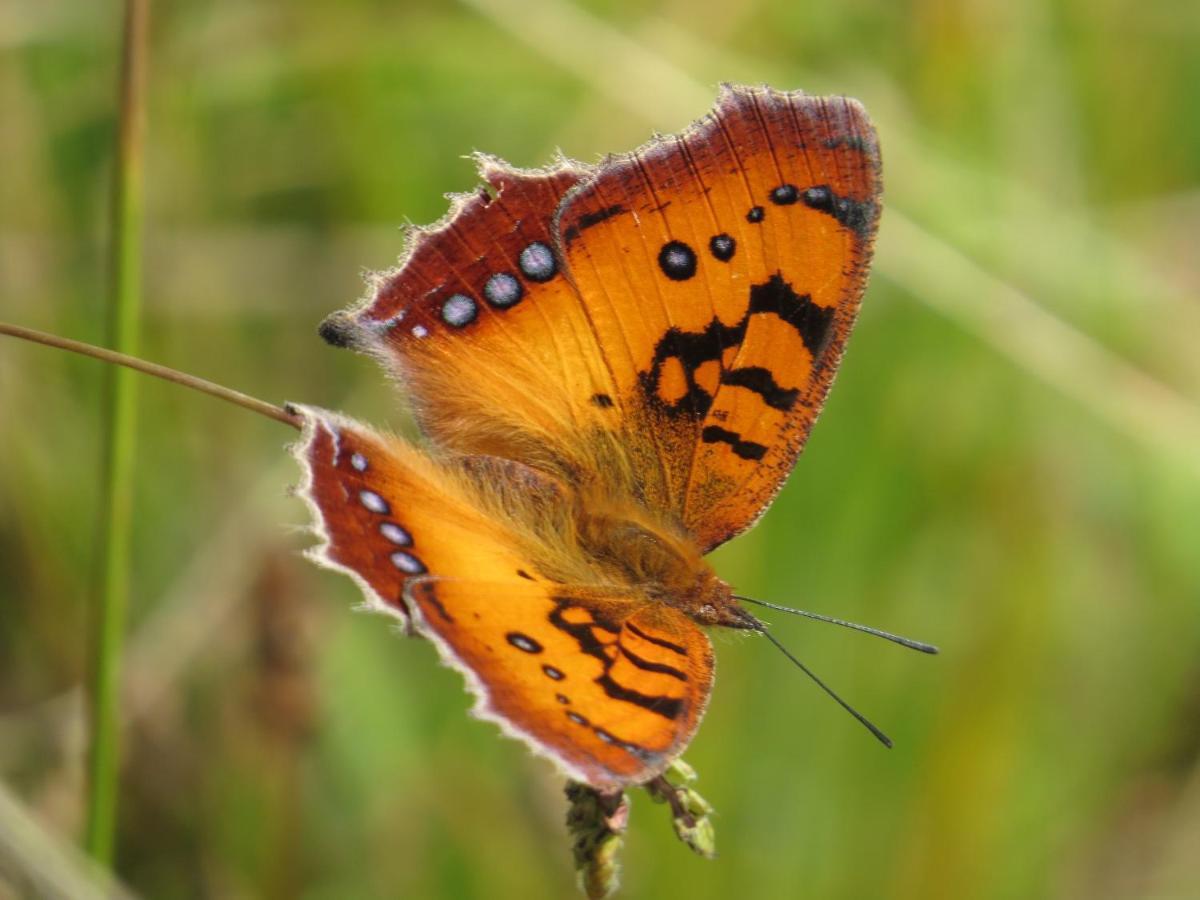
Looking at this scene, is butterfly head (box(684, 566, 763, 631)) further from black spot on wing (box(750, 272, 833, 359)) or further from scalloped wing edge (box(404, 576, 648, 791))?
scalloped wing edge (box(404, 576, 648, 791))

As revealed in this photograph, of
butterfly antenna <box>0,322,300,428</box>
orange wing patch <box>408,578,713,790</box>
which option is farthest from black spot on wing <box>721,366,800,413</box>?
butterfly antenna <box>0,322,300,428</box>

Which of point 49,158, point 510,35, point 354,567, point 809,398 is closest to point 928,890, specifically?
point 809,398

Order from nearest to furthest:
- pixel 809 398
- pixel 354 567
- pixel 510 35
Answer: pixel 354 567 < pixel 809 398 < pixel 510 35

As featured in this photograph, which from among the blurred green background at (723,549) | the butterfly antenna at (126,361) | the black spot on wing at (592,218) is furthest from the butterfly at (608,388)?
the blurred green background at (723,549)

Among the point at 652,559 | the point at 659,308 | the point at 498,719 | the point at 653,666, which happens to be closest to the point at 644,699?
the point at 653,666

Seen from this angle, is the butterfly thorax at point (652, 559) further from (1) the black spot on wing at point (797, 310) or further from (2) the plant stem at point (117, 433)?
(2) the plant stem at point (117, 433)

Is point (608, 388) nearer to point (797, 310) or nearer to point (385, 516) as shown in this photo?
point (797, 310)

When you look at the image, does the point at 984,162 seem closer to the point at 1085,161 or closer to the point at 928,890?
the point at 1085,161
